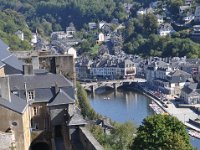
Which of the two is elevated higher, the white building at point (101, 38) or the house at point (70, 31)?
the house at point (70, 31)

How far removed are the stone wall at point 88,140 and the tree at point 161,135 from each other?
3923 mm

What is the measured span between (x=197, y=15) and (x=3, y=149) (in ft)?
244

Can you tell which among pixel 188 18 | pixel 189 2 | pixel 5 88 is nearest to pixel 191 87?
pixel 188 18

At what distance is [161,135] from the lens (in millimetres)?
17828

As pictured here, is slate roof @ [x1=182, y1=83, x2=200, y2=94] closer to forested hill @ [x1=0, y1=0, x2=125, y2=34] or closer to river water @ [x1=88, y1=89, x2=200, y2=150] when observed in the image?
river water @ [x1=88, y1=89, x2=200, y2=150]

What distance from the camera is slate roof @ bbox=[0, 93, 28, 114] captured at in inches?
584

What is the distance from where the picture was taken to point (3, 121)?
48.3 feet

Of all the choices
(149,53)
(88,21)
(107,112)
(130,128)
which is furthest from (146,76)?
(88,21)

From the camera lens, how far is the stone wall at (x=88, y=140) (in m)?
13.1

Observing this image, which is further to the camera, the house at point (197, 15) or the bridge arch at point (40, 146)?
the house at point (197, 15)

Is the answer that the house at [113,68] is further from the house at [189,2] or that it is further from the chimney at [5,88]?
the chimney at [5,88]

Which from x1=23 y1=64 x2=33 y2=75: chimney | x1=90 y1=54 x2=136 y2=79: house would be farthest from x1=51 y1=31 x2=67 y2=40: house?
x1=23 y1=64 x2=33 y2=75: chimney

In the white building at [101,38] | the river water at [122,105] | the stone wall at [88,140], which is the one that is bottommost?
the river water at [122,105]

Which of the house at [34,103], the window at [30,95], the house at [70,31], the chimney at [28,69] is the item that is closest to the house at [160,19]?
the house at [70,31]
